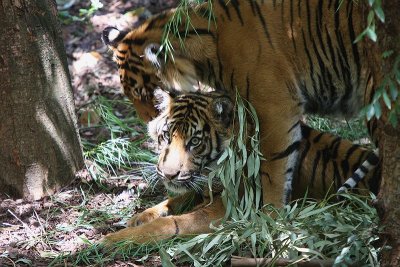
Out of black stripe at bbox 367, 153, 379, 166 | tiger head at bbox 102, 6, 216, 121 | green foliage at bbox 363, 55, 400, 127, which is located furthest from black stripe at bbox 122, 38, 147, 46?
green foliage at bbox 363, 55, 400, 127

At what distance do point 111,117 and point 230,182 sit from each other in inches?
84.7

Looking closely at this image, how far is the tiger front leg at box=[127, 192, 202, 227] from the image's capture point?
180 inches

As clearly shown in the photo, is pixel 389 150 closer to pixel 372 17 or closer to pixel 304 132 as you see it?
pixel 372 17

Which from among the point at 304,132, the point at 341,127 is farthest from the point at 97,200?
the point at 341,127

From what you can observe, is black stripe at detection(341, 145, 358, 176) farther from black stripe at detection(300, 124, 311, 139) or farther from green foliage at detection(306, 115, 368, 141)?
green foliage at detection(306, 115, 368, 141)

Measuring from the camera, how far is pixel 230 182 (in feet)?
14.2

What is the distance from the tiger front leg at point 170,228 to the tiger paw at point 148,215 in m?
0.16

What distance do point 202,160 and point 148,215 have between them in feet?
1.69

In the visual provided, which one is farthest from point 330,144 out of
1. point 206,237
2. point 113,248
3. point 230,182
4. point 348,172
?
point 113,248

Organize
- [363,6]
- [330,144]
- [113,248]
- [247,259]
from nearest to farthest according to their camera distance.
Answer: [363,6] < [247,259] < [113,248] < [330,144]

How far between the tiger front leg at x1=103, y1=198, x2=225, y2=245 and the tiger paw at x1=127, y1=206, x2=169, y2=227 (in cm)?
16

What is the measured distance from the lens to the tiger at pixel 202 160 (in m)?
4.34

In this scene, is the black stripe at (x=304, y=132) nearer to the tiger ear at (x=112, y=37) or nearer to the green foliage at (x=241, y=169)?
the green foliage at (x=241, y=169)

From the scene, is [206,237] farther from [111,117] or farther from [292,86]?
[111,117]
